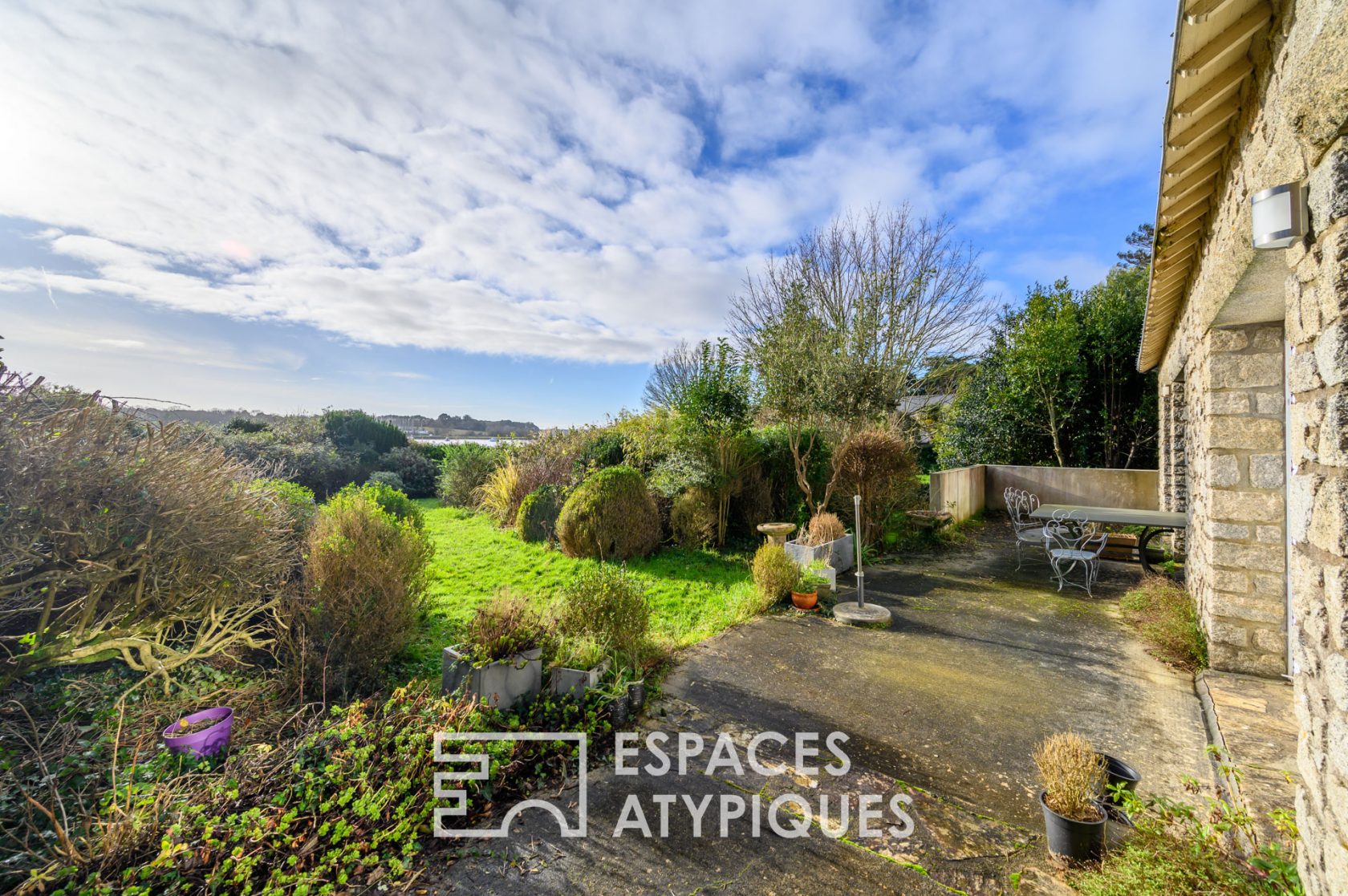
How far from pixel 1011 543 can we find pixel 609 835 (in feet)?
29.6

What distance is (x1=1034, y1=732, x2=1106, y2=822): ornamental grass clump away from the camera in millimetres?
2068

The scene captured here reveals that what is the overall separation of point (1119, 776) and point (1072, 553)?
15.4ft

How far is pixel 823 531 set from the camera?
7023 millimetres

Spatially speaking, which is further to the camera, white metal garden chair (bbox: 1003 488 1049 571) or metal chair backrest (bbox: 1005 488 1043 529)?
metal chair backrest (bbox: 1005 488 1043 529)

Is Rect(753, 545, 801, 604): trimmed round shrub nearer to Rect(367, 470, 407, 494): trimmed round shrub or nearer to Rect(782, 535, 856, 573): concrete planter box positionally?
Rect(782, 535, 856, 573): concrete planter box

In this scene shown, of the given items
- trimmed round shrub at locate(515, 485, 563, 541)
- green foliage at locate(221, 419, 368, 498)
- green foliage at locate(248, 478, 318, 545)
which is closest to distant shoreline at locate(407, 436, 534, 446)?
green foliage at locate(221, 419, 368, 498)

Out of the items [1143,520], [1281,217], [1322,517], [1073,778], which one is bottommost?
[1073,778]

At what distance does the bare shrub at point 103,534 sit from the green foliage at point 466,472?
1019 centimetres

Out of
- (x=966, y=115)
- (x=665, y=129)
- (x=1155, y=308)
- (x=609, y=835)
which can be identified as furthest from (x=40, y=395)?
(x=1155, y=308)

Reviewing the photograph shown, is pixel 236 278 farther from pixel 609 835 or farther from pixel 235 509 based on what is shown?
pixel 609 835

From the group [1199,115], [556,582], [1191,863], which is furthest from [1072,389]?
[1191,863]

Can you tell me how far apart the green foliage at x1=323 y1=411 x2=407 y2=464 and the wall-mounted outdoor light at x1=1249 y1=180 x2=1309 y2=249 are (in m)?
17.2

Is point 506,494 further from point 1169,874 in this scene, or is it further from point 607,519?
point 1169,874

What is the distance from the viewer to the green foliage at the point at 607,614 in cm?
382
